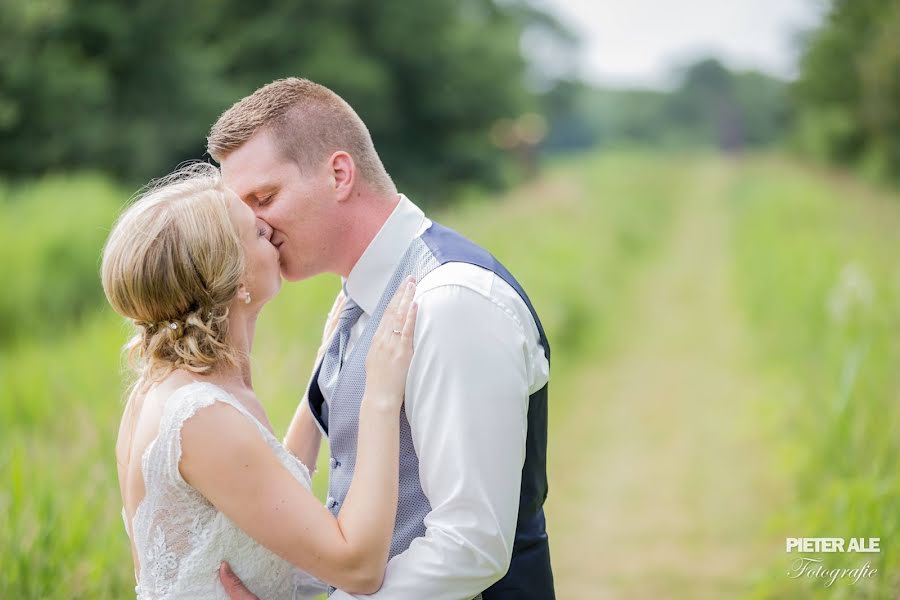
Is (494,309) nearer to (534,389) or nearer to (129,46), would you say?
(534,389)

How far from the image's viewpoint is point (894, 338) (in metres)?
6.20

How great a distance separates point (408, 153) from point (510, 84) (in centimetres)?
407

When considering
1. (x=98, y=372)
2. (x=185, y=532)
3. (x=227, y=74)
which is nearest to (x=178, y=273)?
(x=185, y=532)

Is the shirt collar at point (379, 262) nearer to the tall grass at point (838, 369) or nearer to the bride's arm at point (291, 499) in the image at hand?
the bride's arm at point (291, 499)

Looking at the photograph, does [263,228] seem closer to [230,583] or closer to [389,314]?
[389,314]

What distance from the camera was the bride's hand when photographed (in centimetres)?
196

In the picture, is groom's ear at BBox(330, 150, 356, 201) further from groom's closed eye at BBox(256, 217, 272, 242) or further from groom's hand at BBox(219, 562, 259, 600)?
groom's hand at BBox(219, 562, 259, 600)

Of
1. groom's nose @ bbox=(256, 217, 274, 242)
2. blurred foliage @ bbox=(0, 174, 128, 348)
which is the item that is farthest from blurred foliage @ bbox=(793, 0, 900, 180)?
groom's nose @ bbox=(256, 217, 274, 242)

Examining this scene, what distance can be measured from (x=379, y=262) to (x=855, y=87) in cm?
2567

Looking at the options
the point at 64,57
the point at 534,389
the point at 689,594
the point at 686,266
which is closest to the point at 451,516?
the point at 534,389

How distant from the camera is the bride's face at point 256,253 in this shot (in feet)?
6.91

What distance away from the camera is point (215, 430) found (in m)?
1.89

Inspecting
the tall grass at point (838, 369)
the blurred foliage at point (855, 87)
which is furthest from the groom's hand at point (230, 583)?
the blurred foliage at point (855, 87)

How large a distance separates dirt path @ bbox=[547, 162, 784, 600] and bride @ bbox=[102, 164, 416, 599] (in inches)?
130
